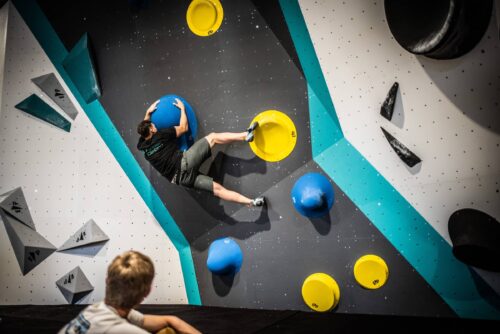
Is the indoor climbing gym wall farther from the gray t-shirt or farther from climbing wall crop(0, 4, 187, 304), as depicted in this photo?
the gray t-shirt

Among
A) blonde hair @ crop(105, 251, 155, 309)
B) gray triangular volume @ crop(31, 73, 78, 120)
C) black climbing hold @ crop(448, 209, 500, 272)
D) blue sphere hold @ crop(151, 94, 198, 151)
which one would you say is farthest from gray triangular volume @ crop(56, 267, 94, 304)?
black climbing hold @ crop(448, 209, 500, 272)

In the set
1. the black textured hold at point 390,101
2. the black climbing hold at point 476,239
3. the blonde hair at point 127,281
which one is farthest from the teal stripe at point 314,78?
the blonde hair at point 127,281

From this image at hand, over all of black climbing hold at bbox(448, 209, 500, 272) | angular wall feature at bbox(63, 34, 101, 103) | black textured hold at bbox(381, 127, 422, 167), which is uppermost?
angular wall feature at bbox(63, 34, 101, 103)

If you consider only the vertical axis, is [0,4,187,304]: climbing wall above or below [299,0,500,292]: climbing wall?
above

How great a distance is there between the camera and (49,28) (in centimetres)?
417

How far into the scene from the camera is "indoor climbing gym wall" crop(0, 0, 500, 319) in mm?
2637

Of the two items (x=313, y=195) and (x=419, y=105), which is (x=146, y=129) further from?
(x=419, y=105)

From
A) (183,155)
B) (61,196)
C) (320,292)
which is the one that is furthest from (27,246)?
(320,292)

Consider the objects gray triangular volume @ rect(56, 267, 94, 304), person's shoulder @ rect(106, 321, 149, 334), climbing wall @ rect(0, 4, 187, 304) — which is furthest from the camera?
gray triangular volume @ rect(56, 267, 94, 304)

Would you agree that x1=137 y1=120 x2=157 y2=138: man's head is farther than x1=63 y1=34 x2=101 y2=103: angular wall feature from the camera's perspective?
No

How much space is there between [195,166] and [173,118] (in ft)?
1.56

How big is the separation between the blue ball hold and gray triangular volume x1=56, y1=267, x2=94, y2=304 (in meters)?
2.33

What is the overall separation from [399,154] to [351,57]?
82 cm

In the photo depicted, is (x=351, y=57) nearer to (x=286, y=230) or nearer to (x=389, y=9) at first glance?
(x=389, y=9)
